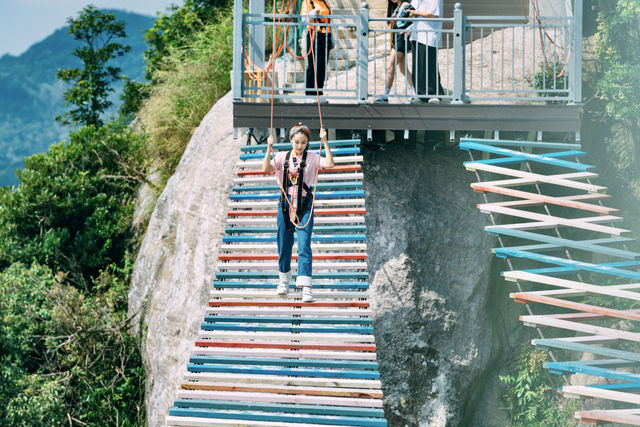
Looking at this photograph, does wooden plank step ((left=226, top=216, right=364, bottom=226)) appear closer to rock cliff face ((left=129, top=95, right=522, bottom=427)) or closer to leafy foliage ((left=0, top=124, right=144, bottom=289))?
rock cliff face ((left=129, top=95, right=522, bottom=427))

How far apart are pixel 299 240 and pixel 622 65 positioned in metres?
6.88

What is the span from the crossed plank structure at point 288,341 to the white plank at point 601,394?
8.23 feet

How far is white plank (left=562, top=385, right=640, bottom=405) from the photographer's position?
34.0 ft

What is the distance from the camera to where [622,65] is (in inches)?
535

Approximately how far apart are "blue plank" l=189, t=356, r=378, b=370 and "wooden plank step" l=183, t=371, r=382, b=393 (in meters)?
0.21

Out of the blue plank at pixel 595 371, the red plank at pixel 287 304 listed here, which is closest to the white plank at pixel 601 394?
the blue plank at pixel 595 371

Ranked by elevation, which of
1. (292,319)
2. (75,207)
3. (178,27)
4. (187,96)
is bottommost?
(292,319)

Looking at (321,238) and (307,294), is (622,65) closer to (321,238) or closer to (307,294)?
(321,238)

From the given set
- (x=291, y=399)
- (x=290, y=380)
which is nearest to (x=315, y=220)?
(x=290, y=380)

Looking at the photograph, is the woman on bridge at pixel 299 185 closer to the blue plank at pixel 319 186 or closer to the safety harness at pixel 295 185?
the safety harness at pixel 295 185

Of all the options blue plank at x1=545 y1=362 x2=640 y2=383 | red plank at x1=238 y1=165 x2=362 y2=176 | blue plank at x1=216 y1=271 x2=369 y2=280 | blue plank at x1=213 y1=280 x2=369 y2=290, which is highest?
red plank at x1=238 y1=165 x2=362 y2=176

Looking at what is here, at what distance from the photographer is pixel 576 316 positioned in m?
11.6

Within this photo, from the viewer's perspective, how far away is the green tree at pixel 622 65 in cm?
1342

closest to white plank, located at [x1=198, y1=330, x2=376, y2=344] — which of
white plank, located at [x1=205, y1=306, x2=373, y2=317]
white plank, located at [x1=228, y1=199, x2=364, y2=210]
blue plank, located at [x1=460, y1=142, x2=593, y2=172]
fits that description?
white plank, located at [x1=205, y1=306, x2=373, y2=317]
